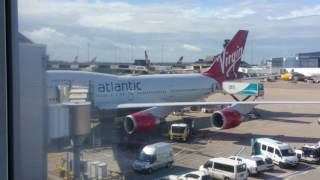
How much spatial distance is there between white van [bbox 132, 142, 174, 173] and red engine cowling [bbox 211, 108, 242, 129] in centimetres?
338

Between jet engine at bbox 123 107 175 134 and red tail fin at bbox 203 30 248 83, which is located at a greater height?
red tail fin at bbox 203 30 248 83

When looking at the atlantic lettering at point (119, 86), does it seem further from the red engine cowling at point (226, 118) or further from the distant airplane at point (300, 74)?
the distant airplane at point (300, 74)

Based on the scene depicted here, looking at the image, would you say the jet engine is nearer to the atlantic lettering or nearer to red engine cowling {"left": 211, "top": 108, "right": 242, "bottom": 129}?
the atlantic lettering

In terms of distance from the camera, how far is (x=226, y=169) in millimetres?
6594

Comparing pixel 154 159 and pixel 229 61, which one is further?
pixel 229 61

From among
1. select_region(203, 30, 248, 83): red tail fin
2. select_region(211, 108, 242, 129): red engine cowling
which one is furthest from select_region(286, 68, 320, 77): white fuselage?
select_region(211, 108, 242, 129): red engine cowling

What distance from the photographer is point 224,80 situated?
611 inches

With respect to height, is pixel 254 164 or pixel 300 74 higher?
pixel 300 74

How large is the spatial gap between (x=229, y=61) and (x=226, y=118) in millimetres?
5598

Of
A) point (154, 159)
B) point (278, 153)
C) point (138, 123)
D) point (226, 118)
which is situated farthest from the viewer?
point (226, 118)

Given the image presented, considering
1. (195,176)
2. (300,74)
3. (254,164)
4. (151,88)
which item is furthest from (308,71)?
(195,176)

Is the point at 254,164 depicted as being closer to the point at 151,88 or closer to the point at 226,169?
the point at 226,169

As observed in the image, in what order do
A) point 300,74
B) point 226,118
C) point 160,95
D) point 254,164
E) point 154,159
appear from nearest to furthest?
1. point 254,164
2. point 154,159
3. point 226,118
4. point 160,95
5. point 300,74

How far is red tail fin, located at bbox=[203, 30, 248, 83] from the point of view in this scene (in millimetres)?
15266
